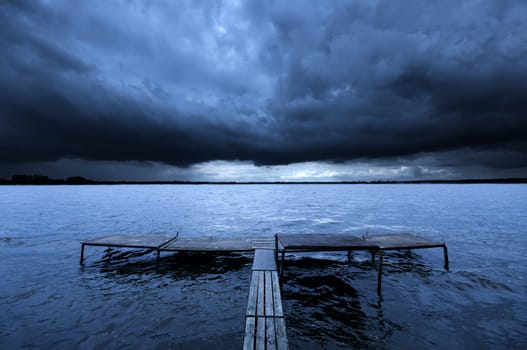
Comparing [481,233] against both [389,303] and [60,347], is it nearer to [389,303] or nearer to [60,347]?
[389,303]

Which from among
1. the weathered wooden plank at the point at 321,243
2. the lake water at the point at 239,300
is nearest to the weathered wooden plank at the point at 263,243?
the lake water at the point at 239,300

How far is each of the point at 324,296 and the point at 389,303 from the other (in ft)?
10.2

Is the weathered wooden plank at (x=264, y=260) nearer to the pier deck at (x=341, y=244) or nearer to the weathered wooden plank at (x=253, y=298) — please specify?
the pier deck at (x=341, y=244)

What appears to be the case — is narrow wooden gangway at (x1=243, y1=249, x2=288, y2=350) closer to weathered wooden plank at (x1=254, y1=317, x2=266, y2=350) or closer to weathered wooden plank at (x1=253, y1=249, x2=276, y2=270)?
weathered wooden plank at (x1=254, y1=317, x2=266, y2=350)

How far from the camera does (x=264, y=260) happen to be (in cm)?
1393

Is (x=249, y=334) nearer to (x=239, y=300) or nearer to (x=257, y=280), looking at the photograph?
(x=257, y=280)

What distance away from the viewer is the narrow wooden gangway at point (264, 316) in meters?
6.59

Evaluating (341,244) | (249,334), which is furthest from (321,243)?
(249,334)

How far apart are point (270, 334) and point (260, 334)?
0.96 ft

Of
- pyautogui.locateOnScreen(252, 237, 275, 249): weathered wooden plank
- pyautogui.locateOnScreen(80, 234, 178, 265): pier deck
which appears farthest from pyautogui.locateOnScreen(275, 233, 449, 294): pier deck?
pyautogui.locateOnScreen(80, 234, 178, 265): pier deck

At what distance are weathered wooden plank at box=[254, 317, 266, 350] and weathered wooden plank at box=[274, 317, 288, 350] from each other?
1.27ft

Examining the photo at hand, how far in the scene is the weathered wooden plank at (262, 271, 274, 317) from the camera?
8062mm

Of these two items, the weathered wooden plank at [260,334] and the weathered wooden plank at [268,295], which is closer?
the weathered wooden plank at [260,334]

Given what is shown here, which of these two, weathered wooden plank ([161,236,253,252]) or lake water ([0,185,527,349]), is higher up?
weathered wooden plank ([161,236,253,252])
